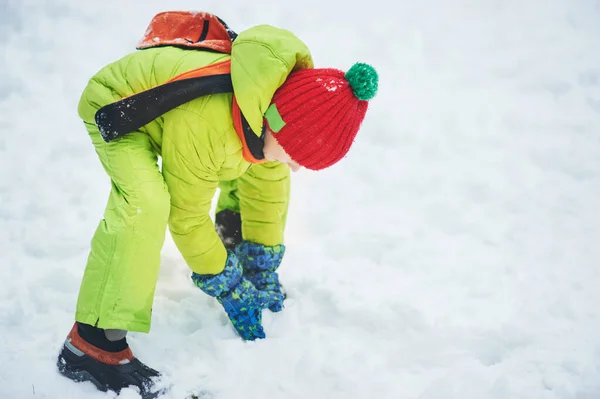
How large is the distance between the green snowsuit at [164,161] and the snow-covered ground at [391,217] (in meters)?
0.38

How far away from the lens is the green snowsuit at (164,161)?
1.77m

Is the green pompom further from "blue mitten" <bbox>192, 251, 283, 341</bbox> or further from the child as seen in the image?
"blue mitten" <bbox>192, 251, 283, 341</bbox>

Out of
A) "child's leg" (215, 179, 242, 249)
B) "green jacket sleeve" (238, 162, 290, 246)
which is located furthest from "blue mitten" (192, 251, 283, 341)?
"child's leg" (215, 179, 242, 249)

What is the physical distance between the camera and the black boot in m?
1.89

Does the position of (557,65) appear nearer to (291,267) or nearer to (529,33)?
(529,33)

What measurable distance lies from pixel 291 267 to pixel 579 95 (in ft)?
7.83

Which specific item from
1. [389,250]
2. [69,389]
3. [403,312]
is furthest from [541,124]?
[69,389]

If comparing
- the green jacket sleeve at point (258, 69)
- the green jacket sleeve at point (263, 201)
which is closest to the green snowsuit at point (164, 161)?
the green jacket sleeve at point (258, 69)

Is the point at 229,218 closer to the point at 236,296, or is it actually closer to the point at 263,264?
the point at 263,264

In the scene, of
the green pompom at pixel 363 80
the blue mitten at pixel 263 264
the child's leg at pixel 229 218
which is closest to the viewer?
the green pompom at pixel 363 80

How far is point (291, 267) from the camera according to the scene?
2.58 meters

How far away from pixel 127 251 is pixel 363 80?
0.94 m

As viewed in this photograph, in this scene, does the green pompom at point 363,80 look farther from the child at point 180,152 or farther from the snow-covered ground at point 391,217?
the snow-covered ground at point 391,217

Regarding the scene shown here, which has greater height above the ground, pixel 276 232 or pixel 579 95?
pixel 579 95
